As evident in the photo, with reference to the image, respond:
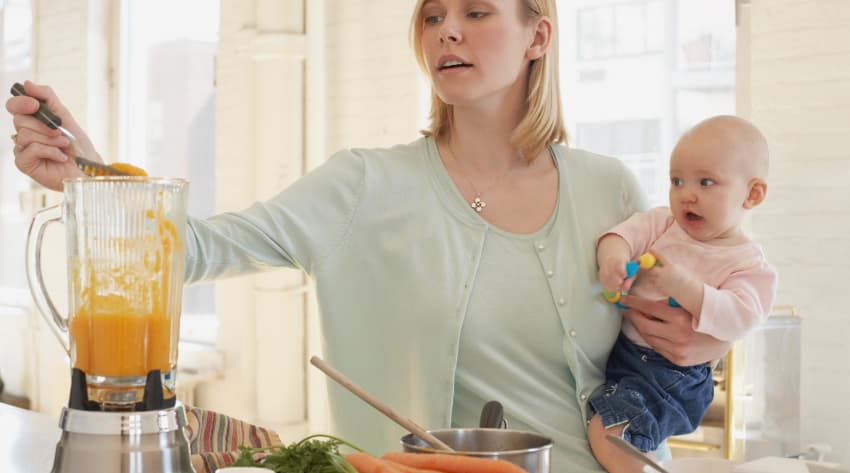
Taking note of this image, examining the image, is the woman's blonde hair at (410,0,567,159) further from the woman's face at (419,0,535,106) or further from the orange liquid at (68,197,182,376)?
the orange liquid at (68,197,182,376)

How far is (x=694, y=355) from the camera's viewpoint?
79.8 inches

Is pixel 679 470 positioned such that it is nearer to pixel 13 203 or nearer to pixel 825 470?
pixel 825 470

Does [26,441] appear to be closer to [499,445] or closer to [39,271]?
[39,271]

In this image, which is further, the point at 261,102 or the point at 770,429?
the point at 261,102

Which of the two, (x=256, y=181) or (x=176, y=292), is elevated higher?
(x=256, y=181)

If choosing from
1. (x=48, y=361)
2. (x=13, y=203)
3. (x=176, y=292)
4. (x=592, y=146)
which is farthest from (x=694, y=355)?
(x=13, y=203)

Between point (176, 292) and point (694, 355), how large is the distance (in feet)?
3.60

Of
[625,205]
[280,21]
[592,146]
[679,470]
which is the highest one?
[280,21]

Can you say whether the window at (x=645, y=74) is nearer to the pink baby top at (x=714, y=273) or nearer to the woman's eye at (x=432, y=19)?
the pink baby top at (x=714, y=273)

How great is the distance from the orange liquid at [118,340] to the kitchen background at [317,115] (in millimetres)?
2314

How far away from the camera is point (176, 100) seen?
20.5 feet

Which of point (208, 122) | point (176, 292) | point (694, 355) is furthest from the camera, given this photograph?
point (208, 122)

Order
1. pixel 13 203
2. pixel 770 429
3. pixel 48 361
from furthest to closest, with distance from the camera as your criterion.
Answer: pixel 13 203 < pixel 48 361 < pixel 770 429

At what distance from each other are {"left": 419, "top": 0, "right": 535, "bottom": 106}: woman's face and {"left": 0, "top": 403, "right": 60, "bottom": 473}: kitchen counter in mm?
979
